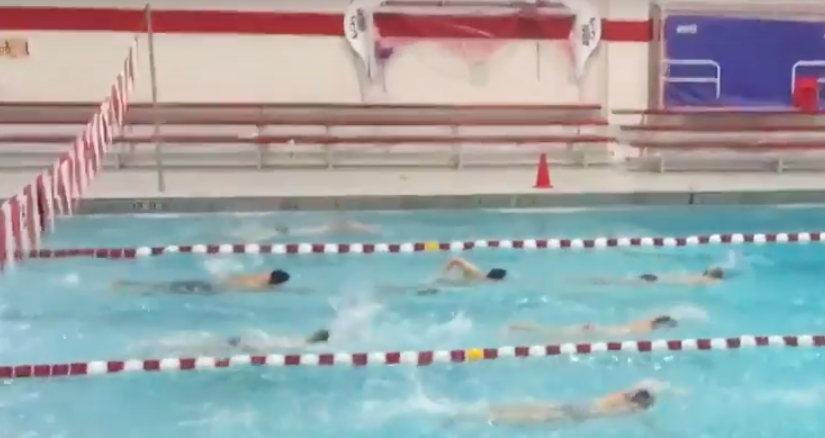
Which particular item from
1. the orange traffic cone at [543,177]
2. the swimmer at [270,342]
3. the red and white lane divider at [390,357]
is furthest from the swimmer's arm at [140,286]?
the orange traffic cone at [543,177]

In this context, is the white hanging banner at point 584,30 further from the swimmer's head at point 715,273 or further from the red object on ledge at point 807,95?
the swimmer's head at point 715,273

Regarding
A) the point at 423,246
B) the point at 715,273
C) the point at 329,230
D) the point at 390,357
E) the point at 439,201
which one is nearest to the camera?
the point at 390,357

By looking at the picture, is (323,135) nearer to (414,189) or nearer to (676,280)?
(414,189)

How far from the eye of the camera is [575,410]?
401 cm

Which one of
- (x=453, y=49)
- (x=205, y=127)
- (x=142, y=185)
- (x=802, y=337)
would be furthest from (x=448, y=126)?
(x=802, y=337)

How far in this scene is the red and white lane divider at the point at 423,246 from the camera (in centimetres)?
627

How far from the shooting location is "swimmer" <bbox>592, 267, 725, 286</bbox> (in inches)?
235

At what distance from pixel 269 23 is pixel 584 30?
132 inches

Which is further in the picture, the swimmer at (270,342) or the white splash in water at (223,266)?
the white splash in water at (223,266)

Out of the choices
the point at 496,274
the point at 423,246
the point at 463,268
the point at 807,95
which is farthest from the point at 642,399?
the point at 807,95

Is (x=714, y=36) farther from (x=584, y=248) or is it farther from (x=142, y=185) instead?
(x=142, y=185)

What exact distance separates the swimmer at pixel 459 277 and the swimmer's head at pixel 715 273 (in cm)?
129

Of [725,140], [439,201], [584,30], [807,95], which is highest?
[584,30]

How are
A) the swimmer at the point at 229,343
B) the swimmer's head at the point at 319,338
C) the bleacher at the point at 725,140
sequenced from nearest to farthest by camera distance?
the swimmer at the point at 229,343
the swimmer's head at the point at 319,338
the bleacher at the point at 725,140
